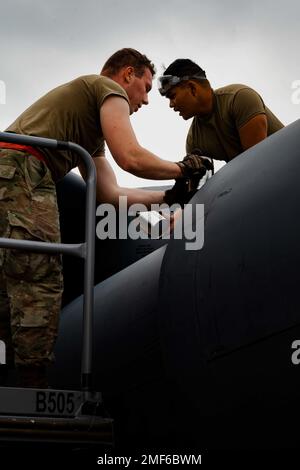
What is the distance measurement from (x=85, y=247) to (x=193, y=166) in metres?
0.90

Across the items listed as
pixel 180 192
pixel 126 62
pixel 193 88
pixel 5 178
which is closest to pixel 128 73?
pixel 126 62

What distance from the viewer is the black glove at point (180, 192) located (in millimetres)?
4363

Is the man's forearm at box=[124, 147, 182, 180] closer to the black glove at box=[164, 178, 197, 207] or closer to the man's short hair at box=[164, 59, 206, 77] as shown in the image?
the black glove at box=[164, 178, 197, 207]

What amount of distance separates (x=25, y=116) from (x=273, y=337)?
210cm

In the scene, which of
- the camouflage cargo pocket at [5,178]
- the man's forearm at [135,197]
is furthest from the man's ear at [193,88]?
the camouflage cargo pocket at [5,178]

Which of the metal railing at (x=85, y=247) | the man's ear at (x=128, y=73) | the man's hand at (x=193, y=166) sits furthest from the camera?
the man's ear at (x=128, y=73)

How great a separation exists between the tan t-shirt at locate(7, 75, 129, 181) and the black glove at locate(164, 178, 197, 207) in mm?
A: 538

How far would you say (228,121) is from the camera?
5.02 m

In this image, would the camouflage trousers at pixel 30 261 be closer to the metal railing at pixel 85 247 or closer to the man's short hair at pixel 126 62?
the metal railing at pixel 85 247

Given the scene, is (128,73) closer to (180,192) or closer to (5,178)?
(180,192)

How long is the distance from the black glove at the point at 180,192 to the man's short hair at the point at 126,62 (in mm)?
848

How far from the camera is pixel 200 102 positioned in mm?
5129

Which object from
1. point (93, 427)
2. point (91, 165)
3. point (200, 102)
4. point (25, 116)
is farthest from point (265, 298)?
point (200, 102)
